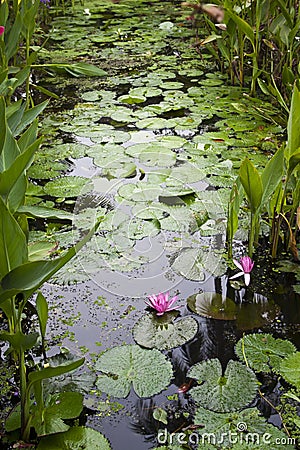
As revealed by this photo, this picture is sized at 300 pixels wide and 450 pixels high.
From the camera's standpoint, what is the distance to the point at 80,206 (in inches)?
84.1

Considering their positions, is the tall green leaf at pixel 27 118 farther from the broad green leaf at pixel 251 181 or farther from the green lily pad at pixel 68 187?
the broad green leaf at pixel 251 181

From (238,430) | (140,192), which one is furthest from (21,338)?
(140,192)

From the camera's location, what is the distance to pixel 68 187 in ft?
7.38

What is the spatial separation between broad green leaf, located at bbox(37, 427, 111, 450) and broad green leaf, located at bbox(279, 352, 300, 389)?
1.48 ft

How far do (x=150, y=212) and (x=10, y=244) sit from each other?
3.35 feet

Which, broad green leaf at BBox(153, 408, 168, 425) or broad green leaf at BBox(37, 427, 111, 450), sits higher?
broad green leaf at BBox(37, 427, 111, 450)

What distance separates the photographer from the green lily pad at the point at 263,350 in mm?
1413

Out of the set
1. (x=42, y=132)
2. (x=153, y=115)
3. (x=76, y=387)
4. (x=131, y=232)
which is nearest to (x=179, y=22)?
(x=153, y=115)

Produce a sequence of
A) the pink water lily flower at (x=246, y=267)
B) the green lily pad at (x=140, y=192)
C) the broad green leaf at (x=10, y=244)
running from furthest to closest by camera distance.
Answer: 1. the green lily pad at (x=140, y=192)
2. the pink water lily flower at (x=246, y=267)
3. the broad green leaf at (x=10, y=244)

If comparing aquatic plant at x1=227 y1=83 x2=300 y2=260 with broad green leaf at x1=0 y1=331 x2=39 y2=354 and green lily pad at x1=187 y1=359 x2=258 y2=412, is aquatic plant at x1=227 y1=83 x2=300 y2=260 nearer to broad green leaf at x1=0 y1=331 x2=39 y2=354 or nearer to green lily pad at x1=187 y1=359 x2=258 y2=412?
green lily pad at x1=187 y1=359 x2=258 y2=412

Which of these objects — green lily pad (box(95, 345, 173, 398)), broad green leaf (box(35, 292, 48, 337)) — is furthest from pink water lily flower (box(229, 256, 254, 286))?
broad green leaf (box(35, 292, 48, 337))

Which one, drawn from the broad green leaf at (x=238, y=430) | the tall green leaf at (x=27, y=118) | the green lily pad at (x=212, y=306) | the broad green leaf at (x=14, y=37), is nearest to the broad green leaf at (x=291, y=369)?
the broad green leaf at (x=238, y=430)

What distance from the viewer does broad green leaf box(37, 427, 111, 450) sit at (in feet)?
3.92

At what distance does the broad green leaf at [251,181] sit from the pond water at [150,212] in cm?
25
